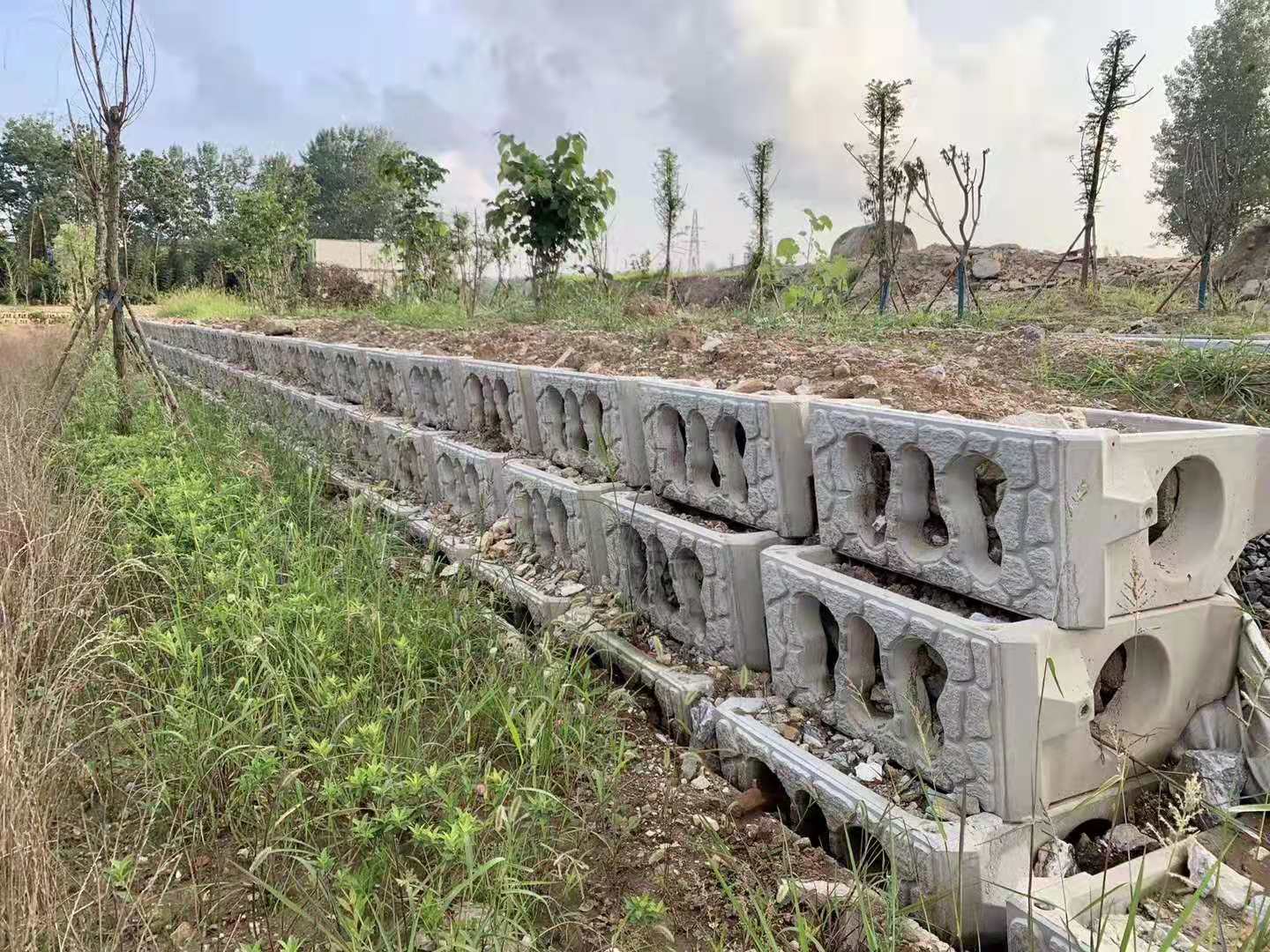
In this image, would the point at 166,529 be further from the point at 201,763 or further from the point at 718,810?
the point at 718,810

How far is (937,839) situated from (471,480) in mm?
2823

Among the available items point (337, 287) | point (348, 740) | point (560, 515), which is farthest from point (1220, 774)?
point (337, 287)

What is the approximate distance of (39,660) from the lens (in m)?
2.55

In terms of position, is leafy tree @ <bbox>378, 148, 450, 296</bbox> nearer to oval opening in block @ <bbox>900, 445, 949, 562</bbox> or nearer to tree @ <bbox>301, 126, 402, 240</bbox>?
oval opening in block @ <bbox>900, 445, 949, 562</bbox>

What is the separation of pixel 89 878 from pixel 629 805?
1165 millimetres

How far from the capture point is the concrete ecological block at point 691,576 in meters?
2.39

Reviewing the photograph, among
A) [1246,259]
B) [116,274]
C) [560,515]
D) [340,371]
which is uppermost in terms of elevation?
[1246,259]

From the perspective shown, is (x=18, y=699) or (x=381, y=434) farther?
(x=381, y=434)

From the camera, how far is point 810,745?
6.74ft

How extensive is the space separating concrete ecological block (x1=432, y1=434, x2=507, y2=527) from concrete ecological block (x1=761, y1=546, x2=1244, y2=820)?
70.9 inches

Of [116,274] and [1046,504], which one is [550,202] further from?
[1046,504]

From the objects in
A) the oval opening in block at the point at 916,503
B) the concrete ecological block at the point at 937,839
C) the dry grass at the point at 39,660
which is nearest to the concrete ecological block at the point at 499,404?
the dry grass at the point at 39,660

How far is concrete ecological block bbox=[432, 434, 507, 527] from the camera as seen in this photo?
12.3ft

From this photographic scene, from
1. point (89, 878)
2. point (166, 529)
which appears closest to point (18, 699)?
point (89, 878)
